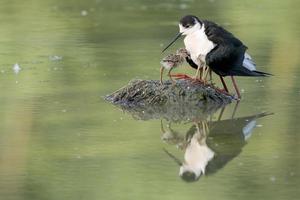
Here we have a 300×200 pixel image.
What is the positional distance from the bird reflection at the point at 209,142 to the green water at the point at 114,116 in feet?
0.10

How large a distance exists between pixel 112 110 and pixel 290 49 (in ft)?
11.3

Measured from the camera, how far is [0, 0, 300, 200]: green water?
574 cm

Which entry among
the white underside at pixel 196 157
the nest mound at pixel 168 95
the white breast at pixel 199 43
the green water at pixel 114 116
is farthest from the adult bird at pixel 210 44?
the white underside at pixel 196 157

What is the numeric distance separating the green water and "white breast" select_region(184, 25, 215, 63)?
0.52 metres

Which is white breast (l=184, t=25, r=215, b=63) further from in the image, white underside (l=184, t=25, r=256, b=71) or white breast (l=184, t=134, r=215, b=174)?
white breast (l=184, t=134, r=215, b=174)

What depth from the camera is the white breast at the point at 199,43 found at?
7.80 metres

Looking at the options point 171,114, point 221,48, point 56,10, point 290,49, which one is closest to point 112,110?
point 171,114

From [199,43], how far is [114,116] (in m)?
0.90

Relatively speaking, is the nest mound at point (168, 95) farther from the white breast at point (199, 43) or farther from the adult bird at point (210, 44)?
the white breast at point (199, 43)

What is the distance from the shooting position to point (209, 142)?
6.82m

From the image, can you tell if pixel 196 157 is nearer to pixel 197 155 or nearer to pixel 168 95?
pixel 197 155

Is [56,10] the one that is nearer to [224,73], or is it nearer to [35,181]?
[224,73]

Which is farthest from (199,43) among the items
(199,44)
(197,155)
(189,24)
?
(197,155)

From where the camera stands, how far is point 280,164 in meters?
6.16
